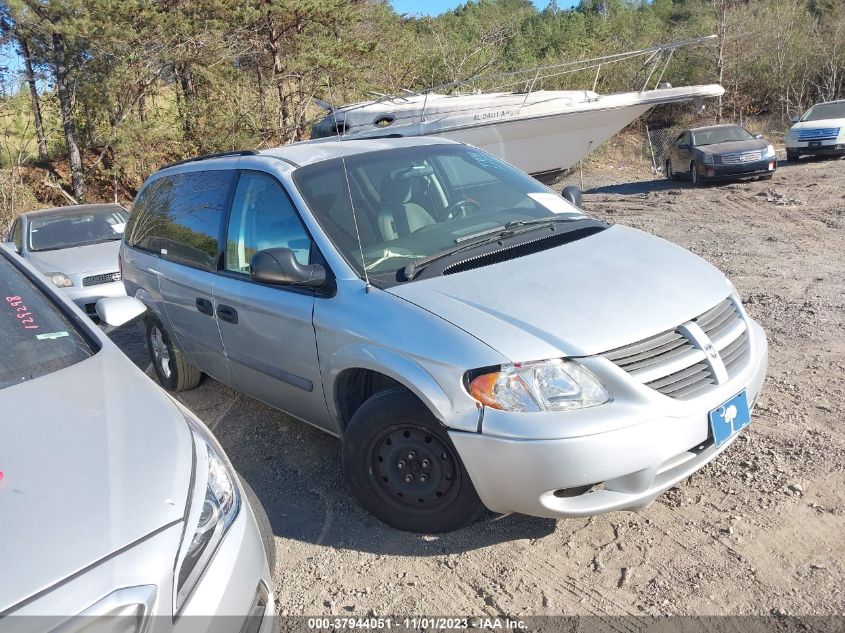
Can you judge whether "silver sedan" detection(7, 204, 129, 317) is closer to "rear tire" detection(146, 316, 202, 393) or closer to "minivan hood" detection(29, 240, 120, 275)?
Answer: "minivan hood" detection(29, 240, 120, 275)

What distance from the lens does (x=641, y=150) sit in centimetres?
2720

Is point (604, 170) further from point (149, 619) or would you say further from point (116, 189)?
point (149, 619)

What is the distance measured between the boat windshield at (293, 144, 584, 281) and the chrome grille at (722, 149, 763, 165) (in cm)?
1236

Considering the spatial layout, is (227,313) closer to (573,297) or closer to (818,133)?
(573,297)

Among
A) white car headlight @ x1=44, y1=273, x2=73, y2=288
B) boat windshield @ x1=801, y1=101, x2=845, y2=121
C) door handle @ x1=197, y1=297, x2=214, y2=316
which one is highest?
door handle @ x1=197, y1=297, x2=214, y2=316

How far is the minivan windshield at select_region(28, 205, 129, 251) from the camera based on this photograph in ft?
30.8

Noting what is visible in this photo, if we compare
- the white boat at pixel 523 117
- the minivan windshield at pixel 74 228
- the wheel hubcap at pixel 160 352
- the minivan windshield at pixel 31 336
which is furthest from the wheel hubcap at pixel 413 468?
the white boat at pixel 523 117

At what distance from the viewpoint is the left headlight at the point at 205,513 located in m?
1.84

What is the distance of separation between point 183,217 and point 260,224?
0.99 meters

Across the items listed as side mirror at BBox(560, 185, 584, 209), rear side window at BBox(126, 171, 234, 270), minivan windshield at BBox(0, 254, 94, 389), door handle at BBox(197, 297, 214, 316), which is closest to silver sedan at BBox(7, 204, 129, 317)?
rear side window at BBox(126, 171, 234, 270)

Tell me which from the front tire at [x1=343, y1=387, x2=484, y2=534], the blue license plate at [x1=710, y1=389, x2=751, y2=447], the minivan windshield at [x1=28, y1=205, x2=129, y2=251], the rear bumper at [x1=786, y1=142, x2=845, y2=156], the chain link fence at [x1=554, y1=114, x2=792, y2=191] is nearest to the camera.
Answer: the blue license plate at [x1=710, y1=389, x2=751, y2=447]

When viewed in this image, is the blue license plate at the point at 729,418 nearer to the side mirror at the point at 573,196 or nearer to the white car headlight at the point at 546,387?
the white car headlight at the point at 546,387

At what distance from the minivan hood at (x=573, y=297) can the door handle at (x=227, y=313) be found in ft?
3.94

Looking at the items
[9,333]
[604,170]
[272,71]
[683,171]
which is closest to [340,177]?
[9,333]
